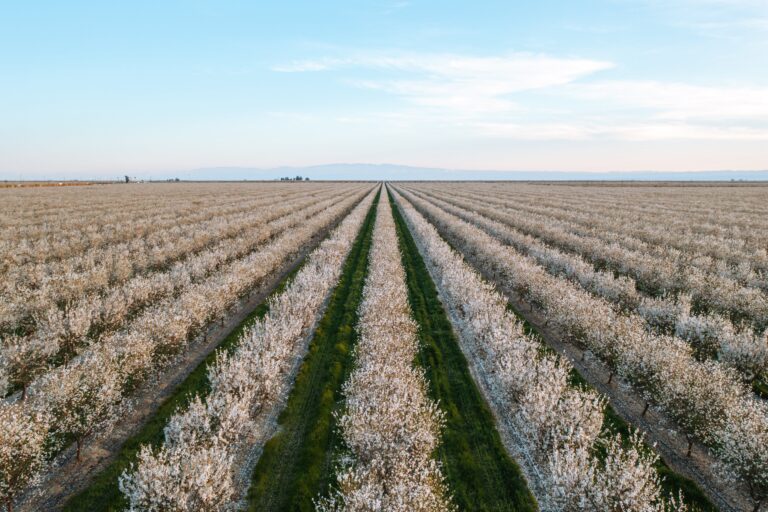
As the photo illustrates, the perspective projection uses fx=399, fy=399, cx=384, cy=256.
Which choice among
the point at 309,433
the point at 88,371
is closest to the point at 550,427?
the point at 309,433

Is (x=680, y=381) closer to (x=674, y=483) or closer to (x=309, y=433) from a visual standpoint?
(x=674, y=483)

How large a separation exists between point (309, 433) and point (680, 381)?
1283 cm

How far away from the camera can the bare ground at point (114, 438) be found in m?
11.0

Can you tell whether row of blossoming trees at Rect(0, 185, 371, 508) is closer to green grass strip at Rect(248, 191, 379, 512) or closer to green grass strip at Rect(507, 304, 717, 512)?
green grass strip at Rect(248, 191, 379, 512)

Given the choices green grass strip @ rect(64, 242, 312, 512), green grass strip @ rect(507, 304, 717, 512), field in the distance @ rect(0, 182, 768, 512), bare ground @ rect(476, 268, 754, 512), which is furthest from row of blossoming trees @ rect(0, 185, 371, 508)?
bare ground @ rect(476, 268, 754, 512)

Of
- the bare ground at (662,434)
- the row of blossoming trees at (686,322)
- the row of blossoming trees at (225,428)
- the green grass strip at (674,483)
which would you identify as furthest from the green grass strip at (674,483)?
the row of blossoming trees at (225,428)

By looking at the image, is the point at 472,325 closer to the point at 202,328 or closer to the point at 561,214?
the point at 202,328

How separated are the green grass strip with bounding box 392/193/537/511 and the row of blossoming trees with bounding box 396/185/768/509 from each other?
18.8ft

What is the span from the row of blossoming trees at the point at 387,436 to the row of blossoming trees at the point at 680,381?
7.94 metres

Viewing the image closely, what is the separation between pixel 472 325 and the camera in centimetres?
2019

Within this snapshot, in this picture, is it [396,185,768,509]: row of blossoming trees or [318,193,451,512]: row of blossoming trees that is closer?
[318,193,451,512]: row of blossoming trees

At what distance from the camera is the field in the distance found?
413 inches

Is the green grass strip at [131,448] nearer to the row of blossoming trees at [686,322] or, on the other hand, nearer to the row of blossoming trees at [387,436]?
the row of blossoming trees at [387,436]

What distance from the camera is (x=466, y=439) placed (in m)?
13.6
